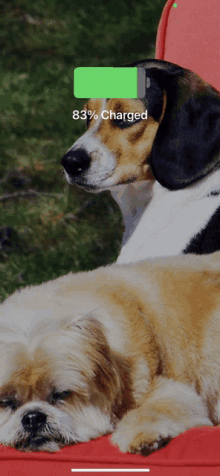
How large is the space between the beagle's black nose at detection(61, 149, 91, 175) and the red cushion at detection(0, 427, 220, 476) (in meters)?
1.23

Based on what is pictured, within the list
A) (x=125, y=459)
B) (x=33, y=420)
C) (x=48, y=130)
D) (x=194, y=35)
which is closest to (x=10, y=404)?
(x=33, y=420)

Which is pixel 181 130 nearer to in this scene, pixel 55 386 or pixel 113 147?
pixel 113 147

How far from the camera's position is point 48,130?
283 cm

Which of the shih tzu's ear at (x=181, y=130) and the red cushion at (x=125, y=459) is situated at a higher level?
the shih tzu's ear at (x=181, y=130)

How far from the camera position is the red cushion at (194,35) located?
2852mm

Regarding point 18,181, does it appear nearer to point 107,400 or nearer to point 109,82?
point 109,82

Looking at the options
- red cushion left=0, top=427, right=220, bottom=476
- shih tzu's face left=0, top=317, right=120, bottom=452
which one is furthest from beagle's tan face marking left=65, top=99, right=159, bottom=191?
red cushion left=0, top=427, right=220, bottom=476

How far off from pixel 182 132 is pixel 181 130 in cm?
1

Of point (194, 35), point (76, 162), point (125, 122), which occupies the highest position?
point (194, 35)

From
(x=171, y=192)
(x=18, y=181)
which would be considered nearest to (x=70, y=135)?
(x=18, y=181)

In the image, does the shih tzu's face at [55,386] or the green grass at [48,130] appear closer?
the shih tzu's face at [55,386]

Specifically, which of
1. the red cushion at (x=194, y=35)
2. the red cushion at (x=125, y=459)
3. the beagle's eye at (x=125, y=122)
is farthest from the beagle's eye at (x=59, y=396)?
the red cushion at (x=194, y=35)
